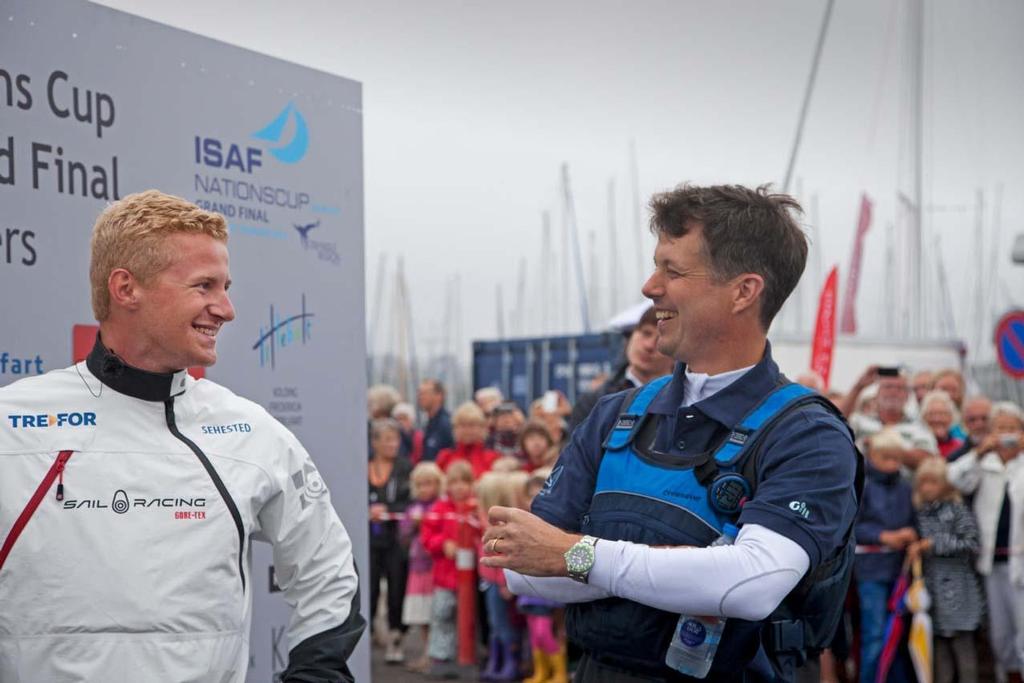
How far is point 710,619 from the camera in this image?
257cm

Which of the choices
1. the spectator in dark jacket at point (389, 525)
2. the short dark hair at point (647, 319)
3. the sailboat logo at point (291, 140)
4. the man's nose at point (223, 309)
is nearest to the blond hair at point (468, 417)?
the spectator in dark jacket at point (389, 525)

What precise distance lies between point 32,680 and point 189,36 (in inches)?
99.1

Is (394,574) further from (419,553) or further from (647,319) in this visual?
(647,319)

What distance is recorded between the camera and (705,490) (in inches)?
104

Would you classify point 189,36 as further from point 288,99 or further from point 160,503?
point 160,503

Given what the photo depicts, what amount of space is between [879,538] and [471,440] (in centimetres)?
390

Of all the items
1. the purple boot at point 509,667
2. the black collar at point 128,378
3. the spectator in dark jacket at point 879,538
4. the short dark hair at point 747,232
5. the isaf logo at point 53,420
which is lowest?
the purple boot at point 509,667

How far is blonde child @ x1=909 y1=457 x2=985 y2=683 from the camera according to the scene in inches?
331

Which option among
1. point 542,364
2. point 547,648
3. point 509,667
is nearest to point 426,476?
point 509,667

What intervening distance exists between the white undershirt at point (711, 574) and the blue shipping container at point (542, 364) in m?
14.6

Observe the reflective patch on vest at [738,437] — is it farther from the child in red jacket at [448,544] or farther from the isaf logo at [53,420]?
the child in red jacket at [448,544]

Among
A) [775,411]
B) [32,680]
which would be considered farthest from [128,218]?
[775,411]

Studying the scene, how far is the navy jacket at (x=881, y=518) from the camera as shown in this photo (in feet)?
27.7

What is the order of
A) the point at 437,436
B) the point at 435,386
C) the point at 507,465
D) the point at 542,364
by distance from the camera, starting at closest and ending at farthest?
the point at 507,465 < the point at 437,436 < the point at 435,386 < the point at 542,364
